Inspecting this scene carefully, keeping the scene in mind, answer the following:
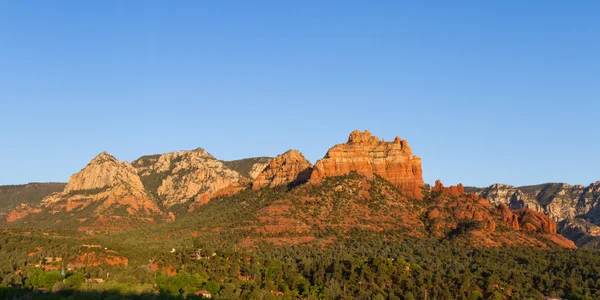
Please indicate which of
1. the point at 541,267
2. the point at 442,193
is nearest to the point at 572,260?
the point at 541,267

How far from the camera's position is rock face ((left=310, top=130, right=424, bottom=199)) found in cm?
16550

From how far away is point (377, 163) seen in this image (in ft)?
552

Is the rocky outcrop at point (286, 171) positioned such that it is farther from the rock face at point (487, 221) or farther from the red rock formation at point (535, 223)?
the red rock formation at point (535, 223)

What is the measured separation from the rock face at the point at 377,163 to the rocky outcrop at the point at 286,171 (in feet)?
30.8

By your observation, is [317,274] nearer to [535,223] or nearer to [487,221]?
[487,221]

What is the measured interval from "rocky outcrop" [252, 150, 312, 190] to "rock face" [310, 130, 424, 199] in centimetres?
939

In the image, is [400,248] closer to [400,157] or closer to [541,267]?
[541,267]

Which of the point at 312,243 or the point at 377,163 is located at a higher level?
the point at 377,163

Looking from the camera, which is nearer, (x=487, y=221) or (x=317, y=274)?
(x=317, y=274)

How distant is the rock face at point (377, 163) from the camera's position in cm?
16550

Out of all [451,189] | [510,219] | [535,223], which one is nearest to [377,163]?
[451,189]

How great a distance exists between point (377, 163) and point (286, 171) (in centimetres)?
2772

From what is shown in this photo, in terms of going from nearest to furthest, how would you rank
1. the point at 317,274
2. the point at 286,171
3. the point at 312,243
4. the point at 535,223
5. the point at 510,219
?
the point at 317,274, the point at 312,243, the point at 535,223, the point at 510,219, the point at 286,171

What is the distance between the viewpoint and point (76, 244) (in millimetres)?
107125
